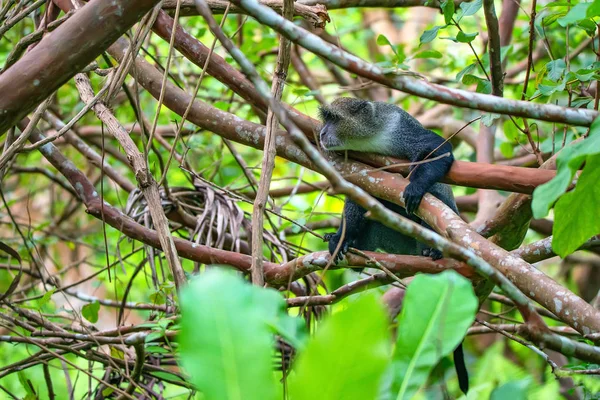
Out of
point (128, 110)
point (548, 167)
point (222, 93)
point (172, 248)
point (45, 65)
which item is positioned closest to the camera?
point (45, 65)

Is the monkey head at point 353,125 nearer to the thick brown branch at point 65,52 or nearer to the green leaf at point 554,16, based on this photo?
the green leaf at point 554,16

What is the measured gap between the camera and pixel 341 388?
813 mm

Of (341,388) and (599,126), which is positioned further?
(599,126)

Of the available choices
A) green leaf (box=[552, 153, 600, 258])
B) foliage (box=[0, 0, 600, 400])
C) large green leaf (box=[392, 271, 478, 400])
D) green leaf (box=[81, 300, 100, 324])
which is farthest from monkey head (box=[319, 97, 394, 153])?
large green leaf (box=[392, 271, 478, 400])

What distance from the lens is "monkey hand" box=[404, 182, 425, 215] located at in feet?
8.48

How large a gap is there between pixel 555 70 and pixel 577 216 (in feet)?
4.42

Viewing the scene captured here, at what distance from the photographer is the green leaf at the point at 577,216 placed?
1378mm

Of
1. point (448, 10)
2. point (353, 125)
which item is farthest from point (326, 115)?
point (448, 10)

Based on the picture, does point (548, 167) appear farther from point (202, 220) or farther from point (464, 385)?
point (202, 220)

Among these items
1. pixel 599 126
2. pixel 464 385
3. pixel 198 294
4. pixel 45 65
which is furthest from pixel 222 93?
pixel 198 294

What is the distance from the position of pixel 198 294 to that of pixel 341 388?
220 mm

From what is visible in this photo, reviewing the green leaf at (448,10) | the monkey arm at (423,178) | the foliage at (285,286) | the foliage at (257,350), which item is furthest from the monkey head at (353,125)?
the foliage at (257,350)

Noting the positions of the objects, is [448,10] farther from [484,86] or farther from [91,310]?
[91,310]

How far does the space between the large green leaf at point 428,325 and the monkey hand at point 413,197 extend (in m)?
1.57
